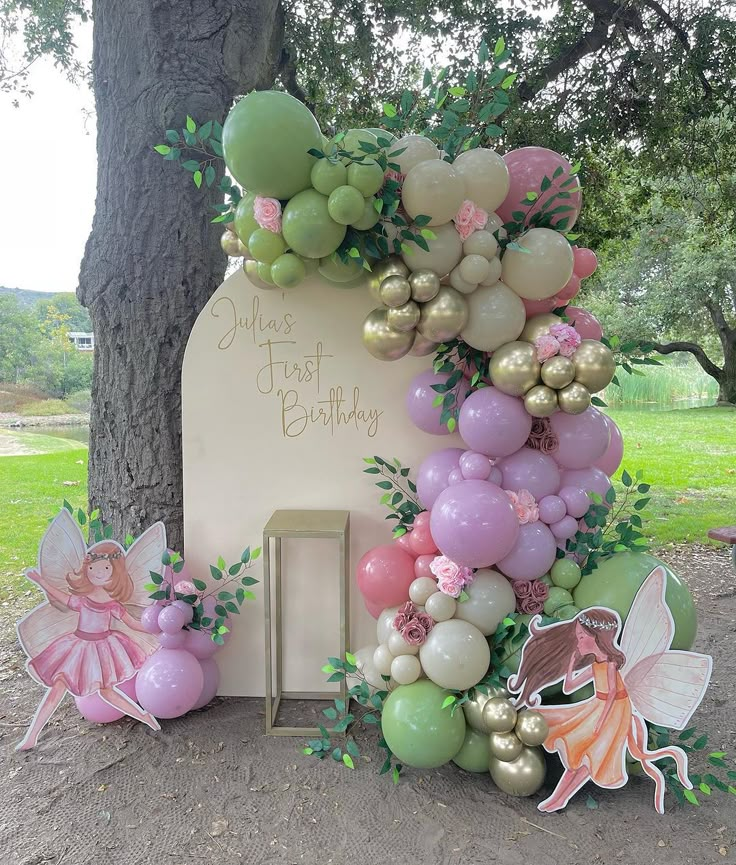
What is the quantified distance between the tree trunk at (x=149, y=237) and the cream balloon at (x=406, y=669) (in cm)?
119

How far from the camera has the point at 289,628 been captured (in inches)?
92.1

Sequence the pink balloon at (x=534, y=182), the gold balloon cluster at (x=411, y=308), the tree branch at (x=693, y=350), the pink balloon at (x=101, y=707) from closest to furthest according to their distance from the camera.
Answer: the gold balloon cluster at (x=411, y=308) → the pink balloon at (x=534, y=182) → the pink balloon at (x=101, y=707) → the tree branch at (x=693, y=350)

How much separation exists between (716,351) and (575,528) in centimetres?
1114

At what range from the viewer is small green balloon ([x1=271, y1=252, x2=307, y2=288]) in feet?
6.01

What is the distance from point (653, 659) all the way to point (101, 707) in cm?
184

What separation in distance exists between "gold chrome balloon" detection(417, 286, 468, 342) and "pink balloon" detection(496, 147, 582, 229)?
1.16 ft

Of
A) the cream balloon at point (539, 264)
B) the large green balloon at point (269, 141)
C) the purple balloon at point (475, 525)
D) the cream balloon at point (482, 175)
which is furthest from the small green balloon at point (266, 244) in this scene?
the purple balloon at point (475, 525)

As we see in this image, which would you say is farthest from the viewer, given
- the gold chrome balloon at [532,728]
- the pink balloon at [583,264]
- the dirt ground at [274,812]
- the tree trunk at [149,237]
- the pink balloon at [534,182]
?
the tree trunk at [149,237]

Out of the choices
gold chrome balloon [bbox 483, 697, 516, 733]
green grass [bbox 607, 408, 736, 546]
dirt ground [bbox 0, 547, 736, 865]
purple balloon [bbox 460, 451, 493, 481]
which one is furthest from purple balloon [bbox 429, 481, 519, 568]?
green grass [bbox 607, 408, 736, 546]

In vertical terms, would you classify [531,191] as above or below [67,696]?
above

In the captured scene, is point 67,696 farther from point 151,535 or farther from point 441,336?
point 441,336

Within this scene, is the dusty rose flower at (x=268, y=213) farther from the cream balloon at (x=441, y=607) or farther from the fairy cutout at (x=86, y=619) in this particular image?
the cream balloon at (x=441, y=607)

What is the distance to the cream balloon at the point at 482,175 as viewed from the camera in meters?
1.81

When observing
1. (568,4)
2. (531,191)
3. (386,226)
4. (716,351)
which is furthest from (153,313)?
(716,351)
